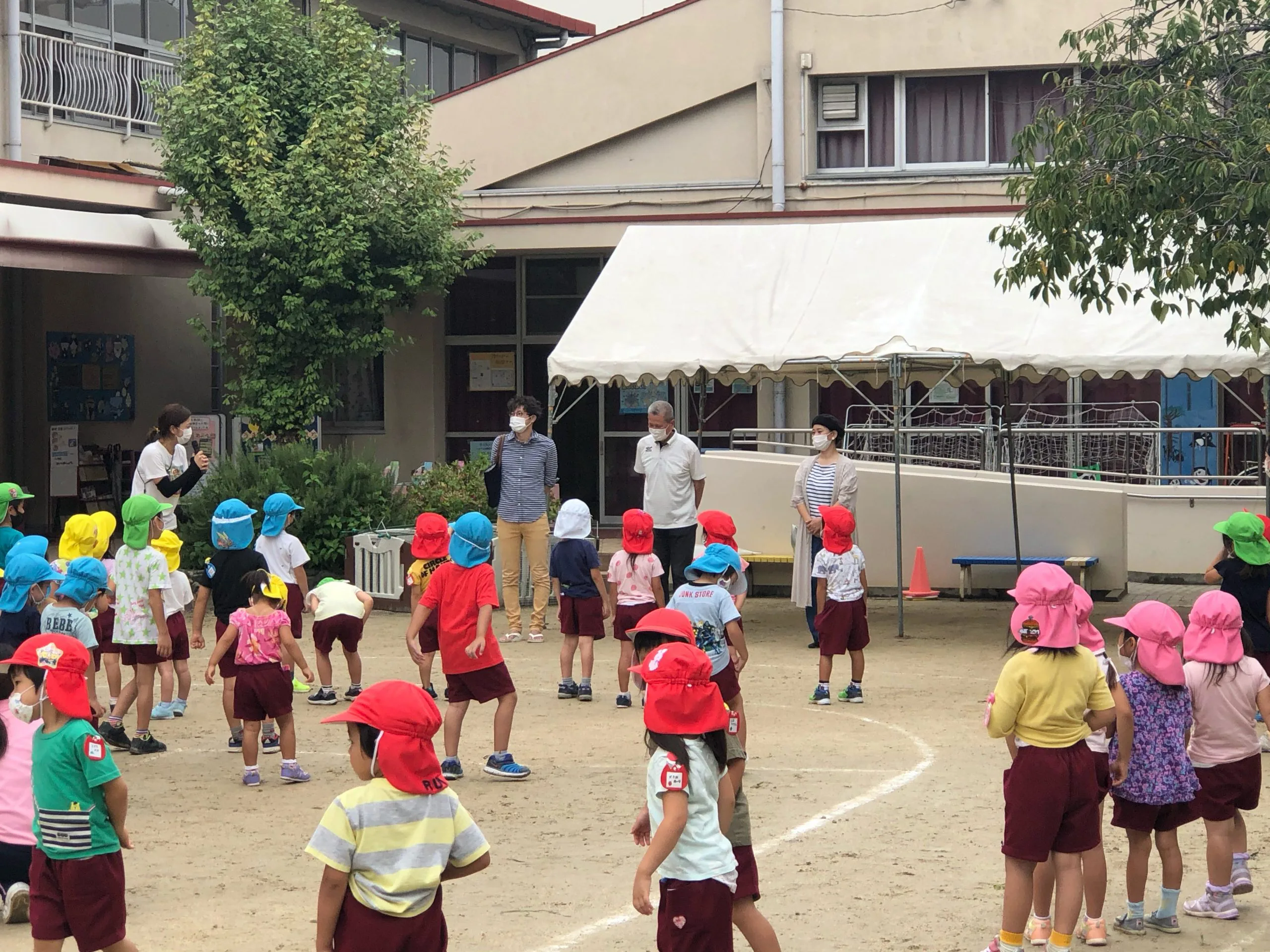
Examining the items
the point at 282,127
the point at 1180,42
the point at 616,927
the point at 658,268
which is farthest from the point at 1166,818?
the point at 282,127

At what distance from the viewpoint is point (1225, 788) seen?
6457 mm

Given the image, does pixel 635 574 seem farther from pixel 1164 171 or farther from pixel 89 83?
pixel 89 83

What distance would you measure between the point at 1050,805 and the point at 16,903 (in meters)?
4.10

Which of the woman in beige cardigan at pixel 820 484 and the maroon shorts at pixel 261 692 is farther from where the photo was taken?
the woman in beige cardigan at pixel 820 484

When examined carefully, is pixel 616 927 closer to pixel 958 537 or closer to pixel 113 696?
pixel 113 696

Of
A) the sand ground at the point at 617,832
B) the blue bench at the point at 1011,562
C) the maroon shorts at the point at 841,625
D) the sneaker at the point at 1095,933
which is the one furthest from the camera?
the blue bench at the point at 1011,562

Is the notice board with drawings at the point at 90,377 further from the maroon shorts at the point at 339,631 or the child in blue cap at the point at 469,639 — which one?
the child in blue cap at the point at 469,639

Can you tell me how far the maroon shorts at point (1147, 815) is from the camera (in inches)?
242

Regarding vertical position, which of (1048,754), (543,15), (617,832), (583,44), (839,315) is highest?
(543,15)

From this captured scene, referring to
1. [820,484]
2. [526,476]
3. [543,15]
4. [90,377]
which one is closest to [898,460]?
[820,484]

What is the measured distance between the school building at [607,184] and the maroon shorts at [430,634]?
9720 mm

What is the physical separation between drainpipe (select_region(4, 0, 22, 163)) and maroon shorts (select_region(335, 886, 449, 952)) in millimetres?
17166

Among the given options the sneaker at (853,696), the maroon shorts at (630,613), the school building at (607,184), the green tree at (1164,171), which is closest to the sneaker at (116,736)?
the maroon shorts at (630,613)

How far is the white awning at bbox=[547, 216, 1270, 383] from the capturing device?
1365cm
